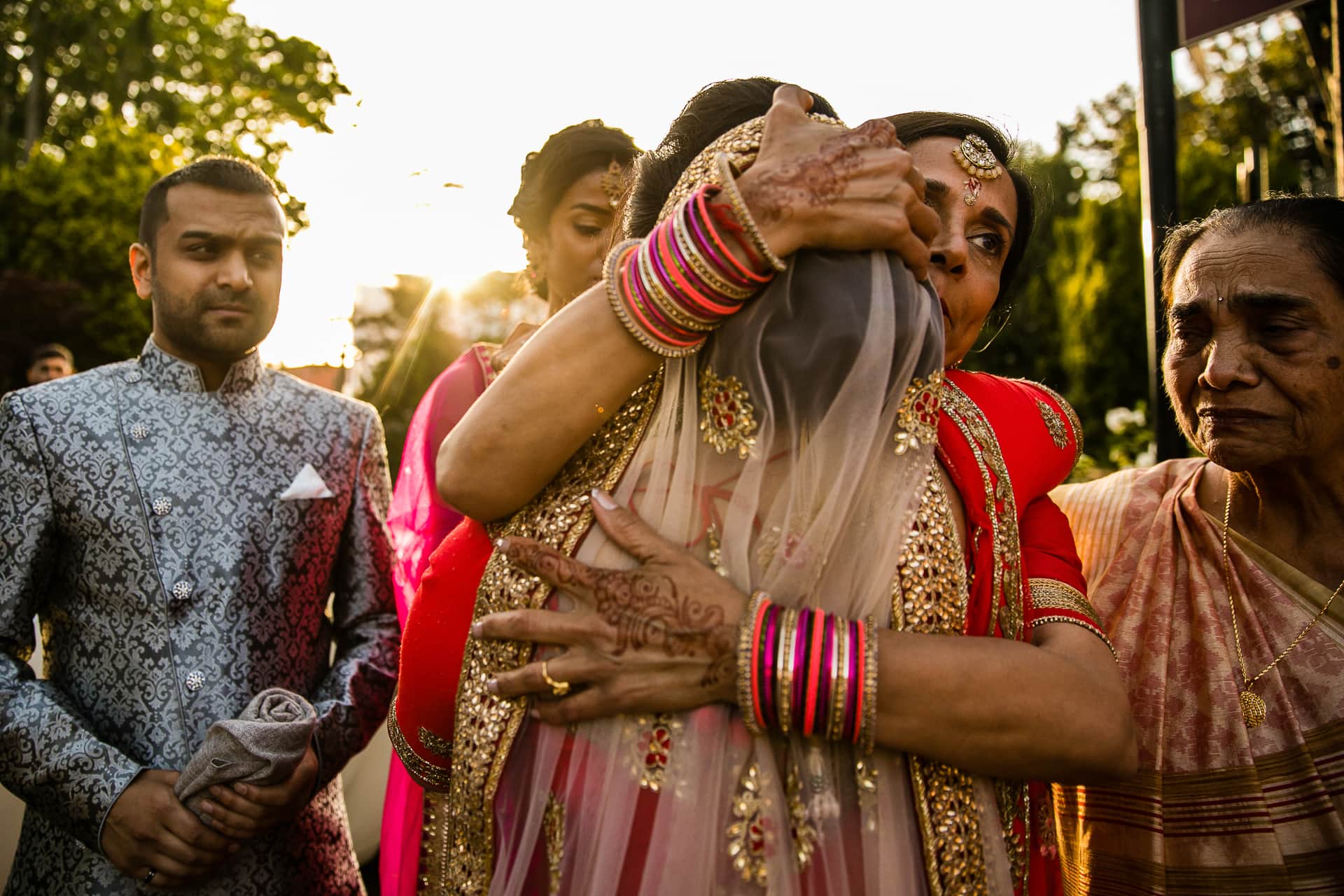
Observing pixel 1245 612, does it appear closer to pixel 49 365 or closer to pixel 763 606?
pixel 763 606

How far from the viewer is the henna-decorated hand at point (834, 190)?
120 cm

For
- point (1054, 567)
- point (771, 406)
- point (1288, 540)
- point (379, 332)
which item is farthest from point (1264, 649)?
point (379, 332)

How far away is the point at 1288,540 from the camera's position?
208cm

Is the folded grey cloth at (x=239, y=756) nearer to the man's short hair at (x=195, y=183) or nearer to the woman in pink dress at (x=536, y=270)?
the woman in pink dress at (x=536, y=270)

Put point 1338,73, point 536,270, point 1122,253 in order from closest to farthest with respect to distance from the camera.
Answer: point 536,270 < point 1338,73 < point 1122,253

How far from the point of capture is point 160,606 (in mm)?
2191

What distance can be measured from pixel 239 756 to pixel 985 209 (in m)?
1.75

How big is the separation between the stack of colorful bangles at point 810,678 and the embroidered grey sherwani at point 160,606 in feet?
4.61

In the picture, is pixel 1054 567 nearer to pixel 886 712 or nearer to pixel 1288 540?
pixel 886 712

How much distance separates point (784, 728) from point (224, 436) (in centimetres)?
172

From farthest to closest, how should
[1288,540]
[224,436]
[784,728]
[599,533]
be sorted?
[224,436] < [1288,540] < [599,533] < [784,728]

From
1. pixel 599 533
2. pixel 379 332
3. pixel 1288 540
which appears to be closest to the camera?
pixel 599 533

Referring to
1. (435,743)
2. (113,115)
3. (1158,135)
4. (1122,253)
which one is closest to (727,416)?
(435,743)

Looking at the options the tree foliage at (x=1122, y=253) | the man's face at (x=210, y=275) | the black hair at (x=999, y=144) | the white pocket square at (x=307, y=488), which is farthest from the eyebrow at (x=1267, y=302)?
the tree foliage at (x=1122, y=253)
